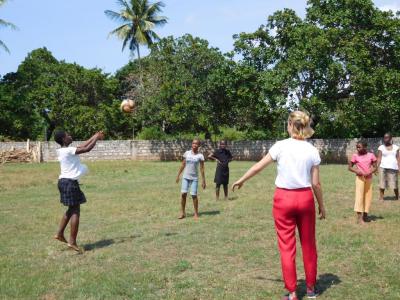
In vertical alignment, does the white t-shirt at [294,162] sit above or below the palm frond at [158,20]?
below

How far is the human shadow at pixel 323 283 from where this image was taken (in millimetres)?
5844

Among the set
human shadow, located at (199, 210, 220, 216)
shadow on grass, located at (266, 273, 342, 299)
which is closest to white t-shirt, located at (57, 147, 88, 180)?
shadow on grass, located at (266, 273, 342, 299)

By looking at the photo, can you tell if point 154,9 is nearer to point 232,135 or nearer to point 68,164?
point 232,135

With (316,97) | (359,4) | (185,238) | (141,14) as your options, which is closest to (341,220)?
(185,238)

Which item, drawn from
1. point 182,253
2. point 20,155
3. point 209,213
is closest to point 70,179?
point 182,253

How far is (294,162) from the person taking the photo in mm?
5402

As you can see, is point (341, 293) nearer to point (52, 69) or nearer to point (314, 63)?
point (314, 63)

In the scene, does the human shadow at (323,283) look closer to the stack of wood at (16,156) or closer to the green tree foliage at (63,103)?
the stack of wood at (16,156)

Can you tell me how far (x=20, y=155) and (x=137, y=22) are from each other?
51.0ft

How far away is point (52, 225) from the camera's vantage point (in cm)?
1094

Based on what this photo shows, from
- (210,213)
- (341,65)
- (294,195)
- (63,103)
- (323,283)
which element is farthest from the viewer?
(63,103)

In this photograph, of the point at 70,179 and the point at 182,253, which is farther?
the point at 70,179

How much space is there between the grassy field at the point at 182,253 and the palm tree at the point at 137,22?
31.2 metres

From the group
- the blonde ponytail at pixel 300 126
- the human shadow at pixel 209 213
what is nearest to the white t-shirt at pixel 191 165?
the human shadow at pixel 209 213
